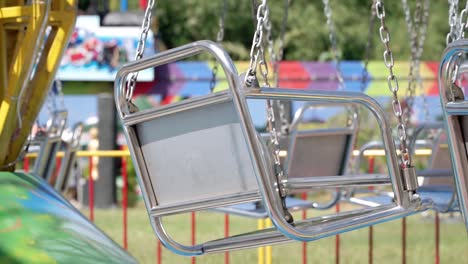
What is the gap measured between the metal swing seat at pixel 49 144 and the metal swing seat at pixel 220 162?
1.91 m

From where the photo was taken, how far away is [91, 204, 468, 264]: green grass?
7.10 m

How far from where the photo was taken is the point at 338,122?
44.0 ft

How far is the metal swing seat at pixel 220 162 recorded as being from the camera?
2.46m

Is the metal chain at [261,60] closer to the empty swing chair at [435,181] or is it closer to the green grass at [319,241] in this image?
the empty swing chair at [435,181]

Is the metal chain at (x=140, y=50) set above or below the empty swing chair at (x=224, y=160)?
above

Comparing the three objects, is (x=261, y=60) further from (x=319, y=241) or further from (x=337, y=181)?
(x=319, y=241)

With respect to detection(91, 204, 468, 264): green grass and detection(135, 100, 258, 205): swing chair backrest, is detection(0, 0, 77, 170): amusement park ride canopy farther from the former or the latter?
detection(91, 204, 468, 264): green grass

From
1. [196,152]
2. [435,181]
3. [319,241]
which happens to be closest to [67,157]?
[435,181]

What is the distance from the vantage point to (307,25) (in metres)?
23.0

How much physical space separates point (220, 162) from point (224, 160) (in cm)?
1

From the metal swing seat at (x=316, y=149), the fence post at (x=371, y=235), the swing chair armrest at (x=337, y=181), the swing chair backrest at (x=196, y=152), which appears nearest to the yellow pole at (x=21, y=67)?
the swing chair backrest at (x=196, y=152)

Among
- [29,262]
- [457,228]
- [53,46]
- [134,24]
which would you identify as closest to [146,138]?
[29,262]

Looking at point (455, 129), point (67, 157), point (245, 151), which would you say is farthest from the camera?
point (67, 157)

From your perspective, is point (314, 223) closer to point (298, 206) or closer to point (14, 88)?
point (14, 88)
